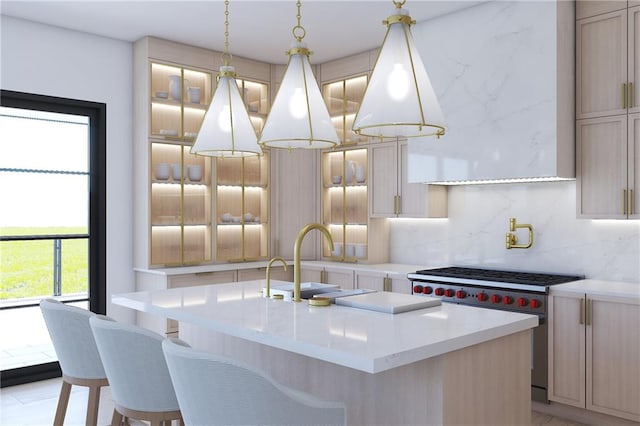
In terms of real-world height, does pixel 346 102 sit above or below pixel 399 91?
above

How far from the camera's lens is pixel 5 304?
15.1 ft

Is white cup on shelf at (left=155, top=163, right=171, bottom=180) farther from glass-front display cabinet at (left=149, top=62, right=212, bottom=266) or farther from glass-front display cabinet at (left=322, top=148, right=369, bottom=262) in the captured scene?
glass-front display cabinet at (left=322, top=148, right=369, bottom=262)

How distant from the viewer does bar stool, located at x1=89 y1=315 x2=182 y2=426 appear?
226 centimetres

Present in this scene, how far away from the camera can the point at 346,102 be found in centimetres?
568

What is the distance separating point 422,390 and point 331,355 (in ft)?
1.53

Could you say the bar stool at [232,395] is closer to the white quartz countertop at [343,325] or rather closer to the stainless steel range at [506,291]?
the white quartz countertop at [343,325]

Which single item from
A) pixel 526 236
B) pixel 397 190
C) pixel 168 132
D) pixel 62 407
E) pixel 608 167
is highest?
pixel 168 132

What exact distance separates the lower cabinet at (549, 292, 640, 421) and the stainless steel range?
0.20 ft

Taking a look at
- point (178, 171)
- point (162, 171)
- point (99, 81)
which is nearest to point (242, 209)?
point (178, 171)

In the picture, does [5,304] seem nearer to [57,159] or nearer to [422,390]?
[57,159]

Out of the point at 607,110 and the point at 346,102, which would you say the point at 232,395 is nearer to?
the point at 607,110

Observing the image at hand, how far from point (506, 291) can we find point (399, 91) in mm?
2335

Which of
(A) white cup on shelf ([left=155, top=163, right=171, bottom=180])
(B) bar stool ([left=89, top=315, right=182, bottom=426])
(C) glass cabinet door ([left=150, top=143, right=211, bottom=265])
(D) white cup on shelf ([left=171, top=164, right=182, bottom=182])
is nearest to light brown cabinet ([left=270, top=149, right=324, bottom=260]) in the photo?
(C) glass cabinet door ([left=150, top=143, right=211, bottom=265])

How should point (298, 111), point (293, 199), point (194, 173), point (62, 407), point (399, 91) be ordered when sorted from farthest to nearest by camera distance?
point (293, 199)
point (194, 173)
point (62, 407)
point (298, 111)
point (399, 91)
